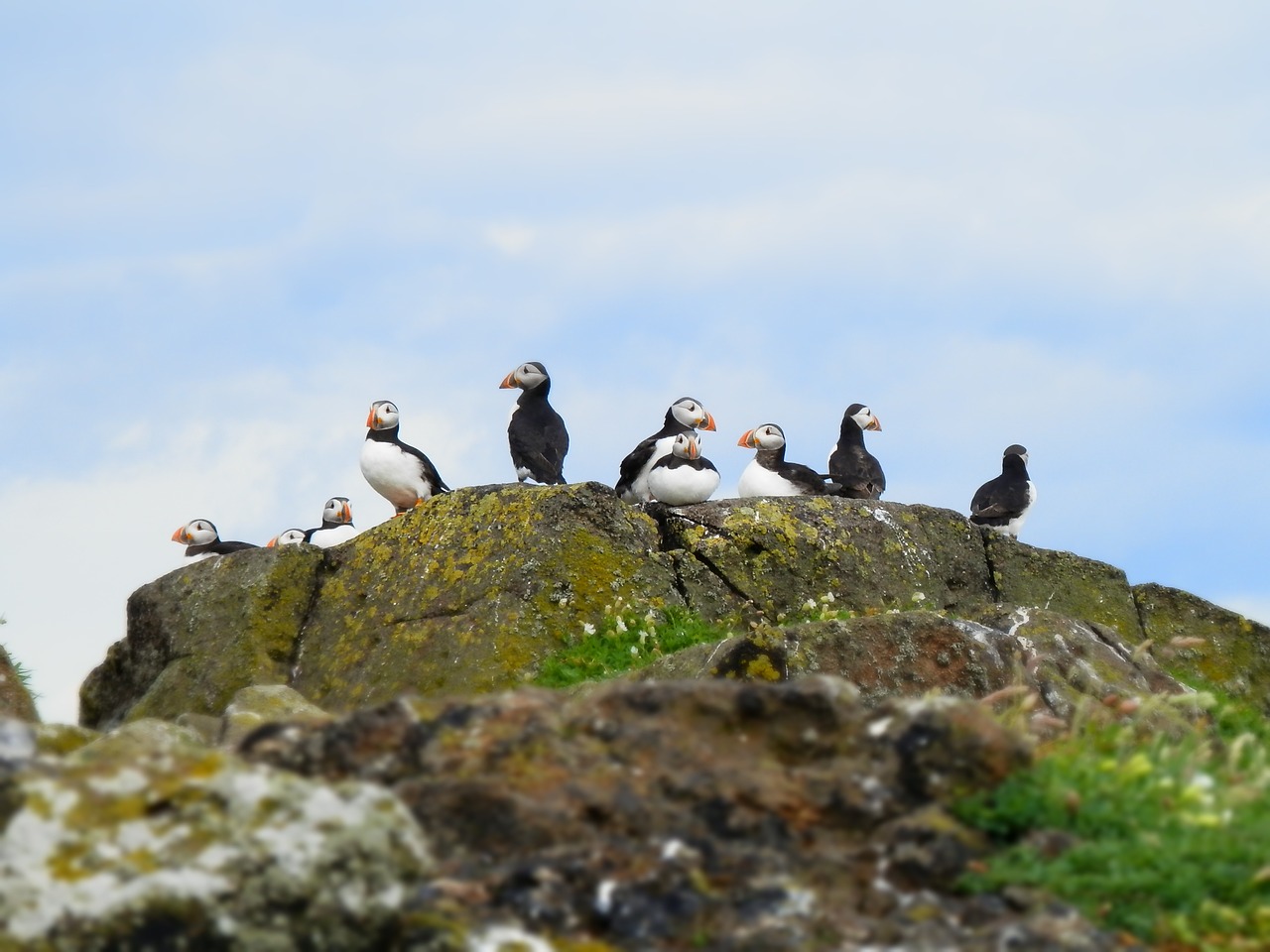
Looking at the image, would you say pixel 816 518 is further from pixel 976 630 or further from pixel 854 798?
pixel 854 798

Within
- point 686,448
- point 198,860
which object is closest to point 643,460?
point 686,448

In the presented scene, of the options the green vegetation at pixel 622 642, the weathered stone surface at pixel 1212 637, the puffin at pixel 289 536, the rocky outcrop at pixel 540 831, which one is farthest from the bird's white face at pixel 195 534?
the rocky outcrop at pixel 540 831

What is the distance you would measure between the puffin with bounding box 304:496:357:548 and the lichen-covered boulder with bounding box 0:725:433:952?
60.9ft

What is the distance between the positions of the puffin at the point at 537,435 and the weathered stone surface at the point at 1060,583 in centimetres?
452

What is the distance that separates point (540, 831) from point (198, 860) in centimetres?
95

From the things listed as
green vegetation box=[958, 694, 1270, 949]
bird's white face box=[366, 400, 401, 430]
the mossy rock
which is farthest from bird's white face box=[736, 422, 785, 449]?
green vegetation box=[958, 694, 1270, 949]

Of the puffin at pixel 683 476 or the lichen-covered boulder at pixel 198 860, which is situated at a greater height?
the puffin at pixel 683 476

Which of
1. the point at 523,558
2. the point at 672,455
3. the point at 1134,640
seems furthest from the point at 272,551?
the point at 1134,640

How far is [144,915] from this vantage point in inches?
153

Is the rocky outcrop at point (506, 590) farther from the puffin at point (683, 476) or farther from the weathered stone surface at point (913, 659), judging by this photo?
the puffin at point (683, 476)

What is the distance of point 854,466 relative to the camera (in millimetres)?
19906

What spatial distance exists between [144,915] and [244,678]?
1003cm

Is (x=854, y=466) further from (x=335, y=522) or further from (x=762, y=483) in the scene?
(x=335, y=522)

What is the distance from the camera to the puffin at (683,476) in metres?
Answer: 16.9
